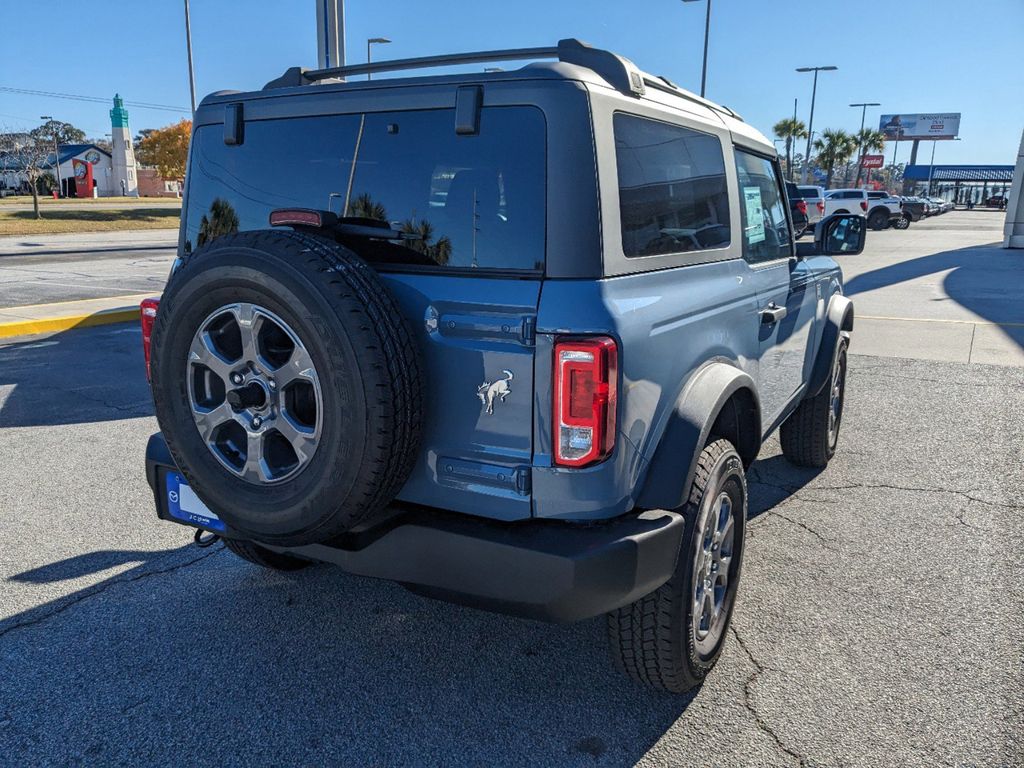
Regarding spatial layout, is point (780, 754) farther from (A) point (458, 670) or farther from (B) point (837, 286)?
(B) point (837, 286)

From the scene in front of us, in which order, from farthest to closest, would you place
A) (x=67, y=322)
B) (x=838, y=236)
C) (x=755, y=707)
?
(x=67, y=322) < (x=838, y=236) < (x=755, y=707)

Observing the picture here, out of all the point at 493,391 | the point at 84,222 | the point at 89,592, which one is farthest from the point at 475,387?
the point at 84,222

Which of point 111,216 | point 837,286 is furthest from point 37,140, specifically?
point 837,286

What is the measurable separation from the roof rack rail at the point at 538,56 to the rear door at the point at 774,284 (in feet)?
3.37

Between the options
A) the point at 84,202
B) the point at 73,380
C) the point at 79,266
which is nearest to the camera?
the point at 73,380

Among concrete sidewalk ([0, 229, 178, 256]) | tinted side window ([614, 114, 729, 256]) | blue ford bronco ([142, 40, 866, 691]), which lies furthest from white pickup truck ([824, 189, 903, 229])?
blue ford bronco ([142, 40, 866, 691])

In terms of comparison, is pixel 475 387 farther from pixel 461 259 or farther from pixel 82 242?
pixel 82 242

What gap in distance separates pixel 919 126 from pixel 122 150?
94.4m

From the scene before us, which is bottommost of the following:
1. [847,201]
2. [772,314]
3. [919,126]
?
[772,314]

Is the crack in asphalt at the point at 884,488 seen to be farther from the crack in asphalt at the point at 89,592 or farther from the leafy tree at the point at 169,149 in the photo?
the leafy tree at the point at 169,149

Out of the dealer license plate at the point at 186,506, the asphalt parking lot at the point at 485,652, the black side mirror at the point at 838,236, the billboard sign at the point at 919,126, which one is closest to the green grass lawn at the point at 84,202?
the asphalt parking lot at the point at 485,652

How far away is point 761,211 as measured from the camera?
12.2 ft

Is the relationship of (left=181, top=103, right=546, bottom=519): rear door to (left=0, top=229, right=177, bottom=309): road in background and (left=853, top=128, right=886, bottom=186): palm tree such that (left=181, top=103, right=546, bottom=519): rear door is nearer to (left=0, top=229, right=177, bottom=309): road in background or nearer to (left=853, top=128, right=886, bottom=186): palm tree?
(left=0, top=229, right=177, bottom=309): road in background

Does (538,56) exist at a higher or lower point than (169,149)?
lower
